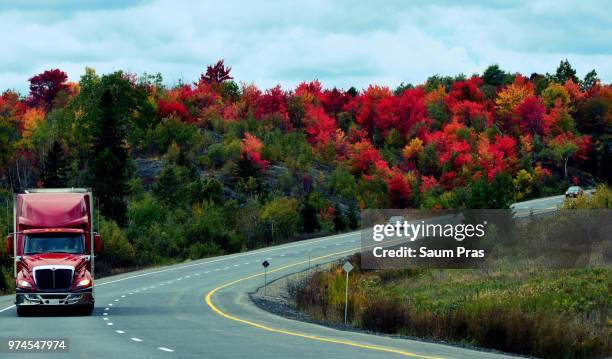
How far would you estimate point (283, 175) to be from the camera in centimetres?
10338

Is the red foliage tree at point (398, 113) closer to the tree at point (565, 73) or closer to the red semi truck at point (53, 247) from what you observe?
the tree at point (565, 73)

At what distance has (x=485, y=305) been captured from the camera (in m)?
34.8

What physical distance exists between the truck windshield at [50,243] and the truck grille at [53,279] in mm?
901

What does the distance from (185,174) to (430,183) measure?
1032 inches

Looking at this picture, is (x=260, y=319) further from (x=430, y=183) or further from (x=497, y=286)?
(x=430, y=183)

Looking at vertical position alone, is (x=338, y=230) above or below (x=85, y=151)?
below

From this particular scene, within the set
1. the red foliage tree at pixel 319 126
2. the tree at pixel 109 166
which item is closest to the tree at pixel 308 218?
the tree at pixel 109 166

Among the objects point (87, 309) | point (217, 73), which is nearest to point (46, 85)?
point (217, 73)

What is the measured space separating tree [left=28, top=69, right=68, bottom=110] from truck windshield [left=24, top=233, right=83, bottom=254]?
119 meters

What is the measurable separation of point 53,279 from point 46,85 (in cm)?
12304

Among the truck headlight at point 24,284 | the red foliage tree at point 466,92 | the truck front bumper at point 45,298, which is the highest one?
the red foliage tree at point 466,92

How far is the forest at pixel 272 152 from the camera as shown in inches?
3221

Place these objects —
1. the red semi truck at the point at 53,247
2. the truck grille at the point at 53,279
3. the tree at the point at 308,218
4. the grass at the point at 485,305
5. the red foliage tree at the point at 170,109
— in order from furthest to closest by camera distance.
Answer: the red foliage tree at the point at 170,109 → the tree at the point at 308,218 → the red semi truck at the point at 53,247 → the truck grille at the point at 53,279 → the grass at the point at 485,305

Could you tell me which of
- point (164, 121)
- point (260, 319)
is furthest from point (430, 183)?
point (260, 319)
